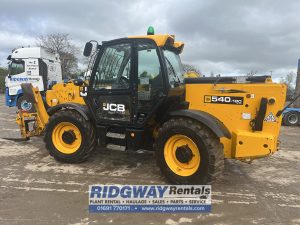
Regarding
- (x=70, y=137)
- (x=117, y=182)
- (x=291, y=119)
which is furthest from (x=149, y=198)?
(x=291, y=119)

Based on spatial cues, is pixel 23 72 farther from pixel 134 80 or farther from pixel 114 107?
pixel 134 80

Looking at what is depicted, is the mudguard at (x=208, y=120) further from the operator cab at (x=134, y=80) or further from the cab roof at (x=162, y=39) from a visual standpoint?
the cab roof at (x=162, y=39)

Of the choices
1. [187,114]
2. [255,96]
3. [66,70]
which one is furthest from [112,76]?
[66,70]

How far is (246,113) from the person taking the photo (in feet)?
15.9

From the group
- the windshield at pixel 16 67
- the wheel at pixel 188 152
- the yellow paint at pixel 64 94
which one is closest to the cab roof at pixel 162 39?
the wheel at pixel 188 152

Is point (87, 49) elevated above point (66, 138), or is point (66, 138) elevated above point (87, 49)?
point (87, 49)

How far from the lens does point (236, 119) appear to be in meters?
4.91

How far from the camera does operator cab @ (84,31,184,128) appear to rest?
5.18m

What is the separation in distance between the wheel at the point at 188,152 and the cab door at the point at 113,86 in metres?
0.86

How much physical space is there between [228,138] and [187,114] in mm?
724

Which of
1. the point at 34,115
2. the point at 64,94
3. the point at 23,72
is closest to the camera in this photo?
the point at 64,94

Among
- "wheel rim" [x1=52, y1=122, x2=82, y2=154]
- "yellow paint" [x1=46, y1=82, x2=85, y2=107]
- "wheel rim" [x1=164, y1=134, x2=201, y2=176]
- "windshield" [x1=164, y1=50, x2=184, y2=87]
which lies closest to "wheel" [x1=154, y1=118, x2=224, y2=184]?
"wheel rim" [x1=164, y1=134, x2=201, y2=176]

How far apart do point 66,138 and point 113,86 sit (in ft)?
4.85

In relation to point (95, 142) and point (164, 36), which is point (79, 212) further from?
point (164, 36)
